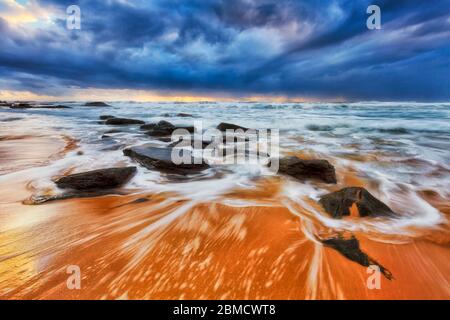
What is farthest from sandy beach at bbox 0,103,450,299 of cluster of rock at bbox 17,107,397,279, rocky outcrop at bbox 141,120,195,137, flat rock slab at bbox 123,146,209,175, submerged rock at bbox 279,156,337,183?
rocky outcrop at bbox 141,120,195,137

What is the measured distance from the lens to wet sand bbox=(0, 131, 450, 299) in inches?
67.9

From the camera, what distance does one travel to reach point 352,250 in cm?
214

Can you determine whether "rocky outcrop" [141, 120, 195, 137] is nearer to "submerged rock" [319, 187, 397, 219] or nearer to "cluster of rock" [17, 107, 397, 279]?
"cluster of rock" [17, 107, 397, 279]

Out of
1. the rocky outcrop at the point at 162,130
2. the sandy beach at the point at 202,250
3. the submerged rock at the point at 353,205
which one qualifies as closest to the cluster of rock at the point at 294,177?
the submerged rock at the point at 353,205

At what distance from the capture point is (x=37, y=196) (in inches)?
→ 130

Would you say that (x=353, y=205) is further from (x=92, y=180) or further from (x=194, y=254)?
(x=92, y=180)

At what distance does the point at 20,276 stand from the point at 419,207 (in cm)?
478

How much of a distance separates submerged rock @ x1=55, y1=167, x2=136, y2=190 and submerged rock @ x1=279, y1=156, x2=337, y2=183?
10.4ft

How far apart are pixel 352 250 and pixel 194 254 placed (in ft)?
4.86

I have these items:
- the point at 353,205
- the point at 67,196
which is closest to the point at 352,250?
the point at 353,205

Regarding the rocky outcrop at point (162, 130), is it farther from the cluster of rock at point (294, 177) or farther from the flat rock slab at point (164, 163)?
the flat rock slab at point (164, 163)
